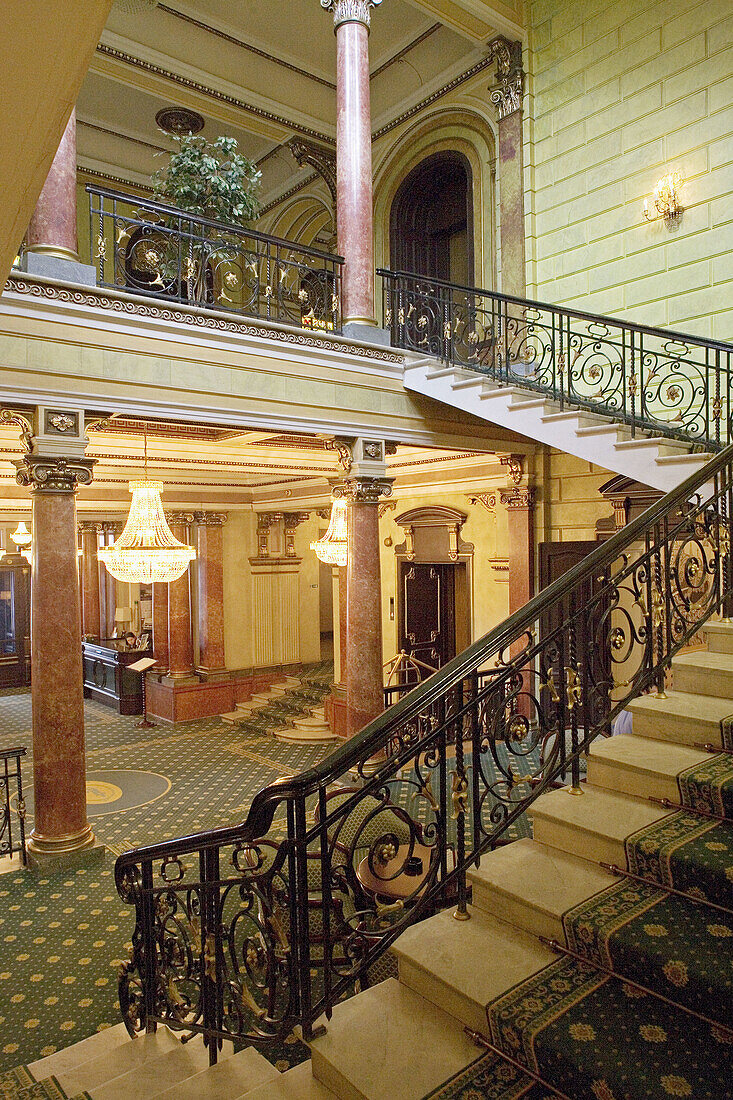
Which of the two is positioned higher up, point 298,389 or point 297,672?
point 298,389

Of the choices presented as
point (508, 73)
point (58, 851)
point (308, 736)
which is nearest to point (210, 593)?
point (308, 736)

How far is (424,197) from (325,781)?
33.0 ft

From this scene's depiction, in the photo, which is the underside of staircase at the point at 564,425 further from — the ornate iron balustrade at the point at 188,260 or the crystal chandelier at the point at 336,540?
the crystal chandelier at the point at 336,540

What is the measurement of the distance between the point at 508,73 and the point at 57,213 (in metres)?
6.55

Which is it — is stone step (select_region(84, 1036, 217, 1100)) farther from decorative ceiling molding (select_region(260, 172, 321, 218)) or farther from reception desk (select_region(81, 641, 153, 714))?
decorative ceiling molding (select_region(260, 172, 321, 218))

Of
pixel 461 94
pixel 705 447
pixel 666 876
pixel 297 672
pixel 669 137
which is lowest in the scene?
pixel 297 672

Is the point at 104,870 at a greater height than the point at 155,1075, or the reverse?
the point at 155,1075

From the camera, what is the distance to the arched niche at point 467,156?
885 centimetres

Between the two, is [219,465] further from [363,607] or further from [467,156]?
[467,156]

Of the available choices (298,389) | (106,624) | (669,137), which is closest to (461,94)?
(669,137)

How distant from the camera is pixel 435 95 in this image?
9164 mm

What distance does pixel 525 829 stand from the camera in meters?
5.39

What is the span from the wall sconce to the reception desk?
10754 millimetres

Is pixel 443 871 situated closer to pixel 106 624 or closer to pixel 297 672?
pixel 297 672
